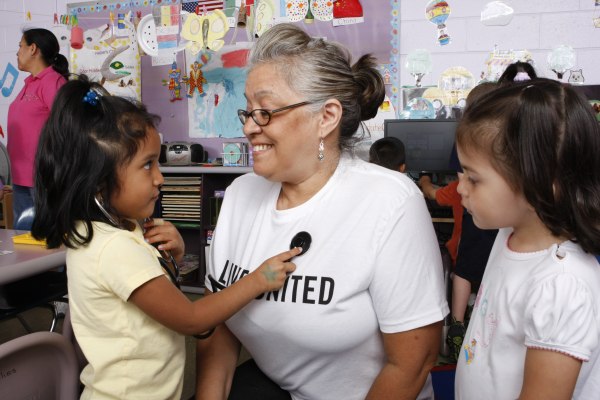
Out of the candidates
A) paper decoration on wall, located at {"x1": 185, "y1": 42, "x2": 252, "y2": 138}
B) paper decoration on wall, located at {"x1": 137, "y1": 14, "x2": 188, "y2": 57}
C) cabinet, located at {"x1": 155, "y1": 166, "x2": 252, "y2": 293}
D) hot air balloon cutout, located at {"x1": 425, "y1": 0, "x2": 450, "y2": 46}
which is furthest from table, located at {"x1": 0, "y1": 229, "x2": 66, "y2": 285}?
hot air balloon cutout, located at {"x1": 425, "y1": 0, "x2": 450, "y2": 46}

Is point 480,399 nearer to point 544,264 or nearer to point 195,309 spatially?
point 544,264

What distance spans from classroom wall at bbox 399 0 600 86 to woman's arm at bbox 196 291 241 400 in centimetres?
271

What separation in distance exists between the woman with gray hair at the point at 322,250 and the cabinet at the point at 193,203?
2.42 meters

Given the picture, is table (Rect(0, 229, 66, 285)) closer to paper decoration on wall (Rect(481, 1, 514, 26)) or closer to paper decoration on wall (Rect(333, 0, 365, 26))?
paper decoration on wall (Rect(333, 0, 365, 26))

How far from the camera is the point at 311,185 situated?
1.18 metres

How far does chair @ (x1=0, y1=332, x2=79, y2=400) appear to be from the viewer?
0.98m

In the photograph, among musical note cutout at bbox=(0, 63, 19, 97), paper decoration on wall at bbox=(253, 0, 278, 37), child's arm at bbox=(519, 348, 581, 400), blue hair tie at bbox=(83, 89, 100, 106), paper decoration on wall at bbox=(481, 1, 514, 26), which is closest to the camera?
child's arm at bbox=(519, 348, 581, 400)

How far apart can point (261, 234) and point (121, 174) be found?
34 centimetres

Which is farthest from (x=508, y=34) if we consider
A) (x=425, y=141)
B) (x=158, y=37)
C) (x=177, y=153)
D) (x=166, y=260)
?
(x=166, y=260)

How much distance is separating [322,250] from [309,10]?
301 centimetres

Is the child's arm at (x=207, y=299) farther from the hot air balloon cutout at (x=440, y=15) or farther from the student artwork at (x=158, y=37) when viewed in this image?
the student artwork at (x=158, y=37)

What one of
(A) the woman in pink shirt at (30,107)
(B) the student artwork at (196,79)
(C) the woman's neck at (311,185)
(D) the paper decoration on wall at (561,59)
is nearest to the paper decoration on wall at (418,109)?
(D) the paper decoration on wall at (561,59)

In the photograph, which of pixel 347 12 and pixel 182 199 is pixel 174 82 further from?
pixel 347 12

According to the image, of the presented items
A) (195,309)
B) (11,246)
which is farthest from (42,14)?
(195,309)
